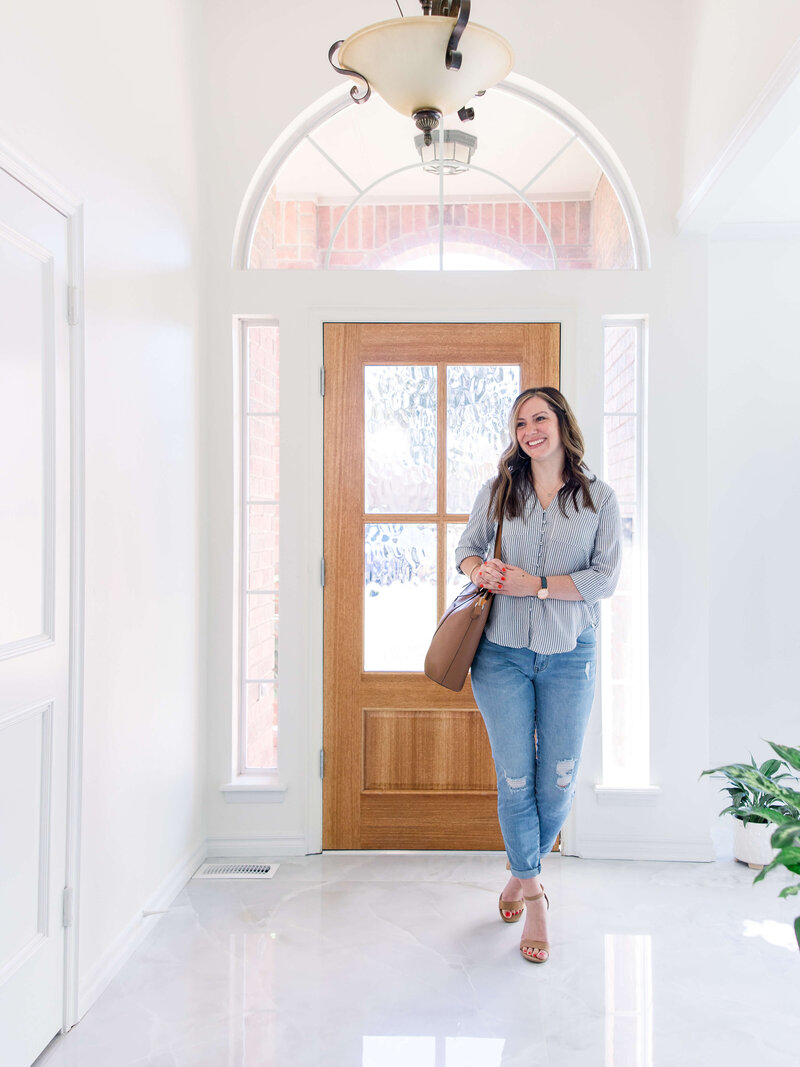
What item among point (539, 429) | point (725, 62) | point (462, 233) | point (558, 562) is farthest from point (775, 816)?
point (462, 233)

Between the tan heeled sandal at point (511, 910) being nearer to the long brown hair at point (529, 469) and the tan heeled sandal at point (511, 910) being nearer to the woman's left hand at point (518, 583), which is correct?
the woman's left hand at point (518, 583)

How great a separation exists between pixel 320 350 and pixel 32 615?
5.05ft

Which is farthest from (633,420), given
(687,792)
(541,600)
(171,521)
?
(171,521)

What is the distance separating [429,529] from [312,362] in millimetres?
742

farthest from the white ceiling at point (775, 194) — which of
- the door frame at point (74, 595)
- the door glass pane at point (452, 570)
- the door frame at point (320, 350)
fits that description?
the door frame at point (74, 595)

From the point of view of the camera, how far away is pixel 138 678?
2.25 meters

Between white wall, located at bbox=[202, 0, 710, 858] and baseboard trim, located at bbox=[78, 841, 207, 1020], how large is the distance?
0.71 feet

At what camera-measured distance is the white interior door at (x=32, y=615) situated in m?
1.59

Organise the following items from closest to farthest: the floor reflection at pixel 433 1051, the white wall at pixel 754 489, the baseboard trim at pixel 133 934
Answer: the floor reflection at pixel 433 1051
the baseboard trim at pixel 133 934
the white wall at pixel 754 489

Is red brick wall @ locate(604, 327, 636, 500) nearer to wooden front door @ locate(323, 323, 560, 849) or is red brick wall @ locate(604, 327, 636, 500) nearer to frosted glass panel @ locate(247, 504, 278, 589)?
wooden front door @ locate(323, 323, 560, 849)

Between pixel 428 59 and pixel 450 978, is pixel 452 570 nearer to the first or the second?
pixel 450 978

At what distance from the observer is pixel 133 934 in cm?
219

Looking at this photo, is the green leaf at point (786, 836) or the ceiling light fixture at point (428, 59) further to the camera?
the ceiling light fixture at point (428, 59)

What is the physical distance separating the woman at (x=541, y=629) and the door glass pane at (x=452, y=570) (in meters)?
0.63
